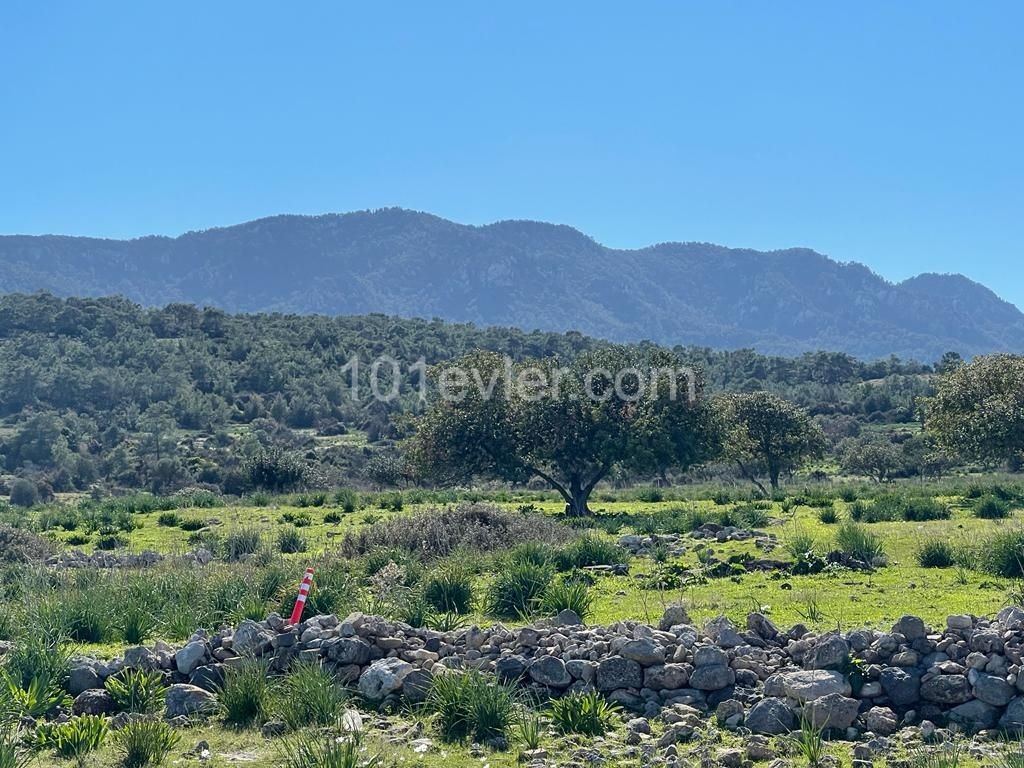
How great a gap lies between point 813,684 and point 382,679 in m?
4.12

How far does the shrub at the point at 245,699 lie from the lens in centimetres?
995

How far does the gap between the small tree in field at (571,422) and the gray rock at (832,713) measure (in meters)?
24.5

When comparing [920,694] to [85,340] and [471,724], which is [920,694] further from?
[85,340]

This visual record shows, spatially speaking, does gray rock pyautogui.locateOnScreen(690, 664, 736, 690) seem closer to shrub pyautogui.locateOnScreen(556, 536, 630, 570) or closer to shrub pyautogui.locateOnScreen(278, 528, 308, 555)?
shrub pyautogui.locateOnScreen(556, 536, 630, 570)

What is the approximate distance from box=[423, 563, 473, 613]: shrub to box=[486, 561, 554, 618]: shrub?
0.32 m

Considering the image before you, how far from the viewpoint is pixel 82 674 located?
34.9 ft

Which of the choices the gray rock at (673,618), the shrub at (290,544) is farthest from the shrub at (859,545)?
the shrub at (290,544)

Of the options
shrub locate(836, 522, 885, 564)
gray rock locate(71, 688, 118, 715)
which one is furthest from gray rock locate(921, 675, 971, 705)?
shrub locate(836, 522, 885, 564)

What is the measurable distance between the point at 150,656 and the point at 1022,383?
113 feet

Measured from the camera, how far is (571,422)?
3484 centimetres

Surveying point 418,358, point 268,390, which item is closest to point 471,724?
point 268,390

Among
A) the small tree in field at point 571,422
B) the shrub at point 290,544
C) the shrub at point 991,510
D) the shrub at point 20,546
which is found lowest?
the shrub at point 20,546

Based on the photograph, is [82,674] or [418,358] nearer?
[82,674]

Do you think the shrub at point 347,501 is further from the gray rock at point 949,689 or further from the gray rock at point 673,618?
the gray rock at point 949,689
